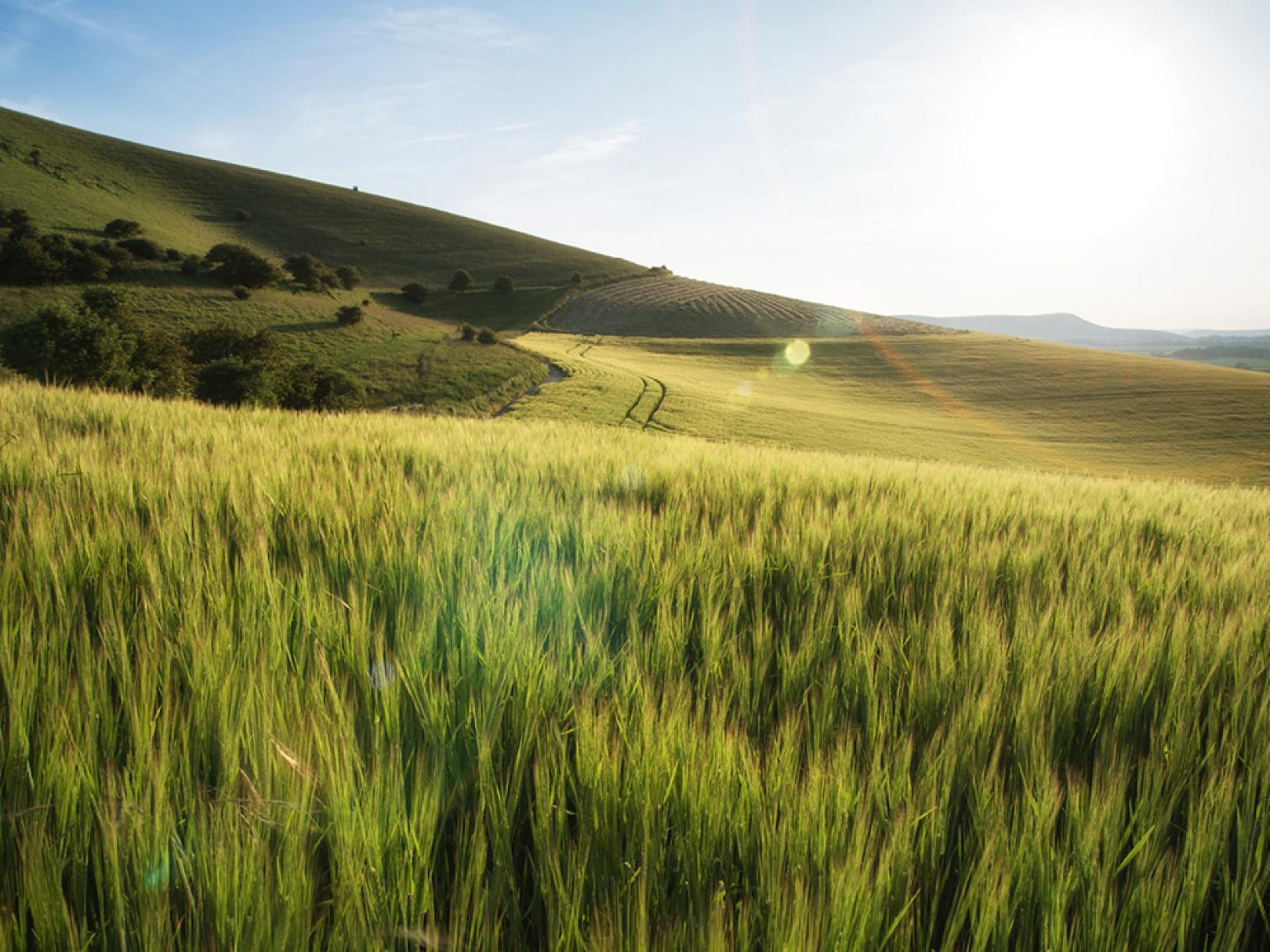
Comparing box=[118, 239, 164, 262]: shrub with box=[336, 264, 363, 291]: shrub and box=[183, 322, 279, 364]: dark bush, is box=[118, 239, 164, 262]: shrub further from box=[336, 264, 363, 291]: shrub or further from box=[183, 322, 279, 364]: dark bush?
box=[183, 322, 279, 364]: dark bush

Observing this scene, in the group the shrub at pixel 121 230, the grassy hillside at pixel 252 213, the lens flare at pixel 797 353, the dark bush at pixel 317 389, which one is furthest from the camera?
the grassy hillside at pixel 252 213

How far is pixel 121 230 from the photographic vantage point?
53.1 meters

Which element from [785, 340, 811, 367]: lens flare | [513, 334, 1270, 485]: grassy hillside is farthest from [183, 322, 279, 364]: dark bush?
[785, 340, 811, 367]: lens flare

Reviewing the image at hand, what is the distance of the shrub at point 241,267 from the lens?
48.5 m

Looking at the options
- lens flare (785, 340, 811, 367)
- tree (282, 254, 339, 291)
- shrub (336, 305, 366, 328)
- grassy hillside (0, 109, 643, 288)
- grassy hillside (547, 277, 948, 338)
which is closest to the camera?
shrub (336, 305, 366, 328)

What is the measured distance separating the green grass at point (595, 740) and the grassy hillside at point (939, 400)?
1006 inches

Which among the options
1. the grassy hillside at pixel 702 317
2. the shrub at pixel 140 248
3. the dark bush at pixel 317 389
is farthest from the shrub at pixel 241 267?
the grassy hillside at pixel 702 317

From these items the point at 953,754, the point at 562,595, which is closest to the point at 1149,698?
the point at 953,754

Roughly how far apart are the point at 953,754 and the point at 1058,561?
163cm

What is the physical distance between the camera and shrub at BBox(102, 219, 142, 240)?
5260 cm

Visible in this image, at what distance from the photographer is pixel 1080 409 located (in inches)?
1804

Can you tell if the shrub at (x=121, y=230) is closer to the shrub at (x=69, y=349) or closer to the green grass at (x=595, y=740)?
the shrub at (x=69, y=349)

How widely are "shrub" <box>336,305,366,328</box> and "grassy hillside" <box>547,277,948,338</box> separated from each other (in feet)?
72.9

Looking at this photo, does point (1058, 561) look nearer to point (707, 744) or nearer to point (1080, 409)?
point (707, 744)
